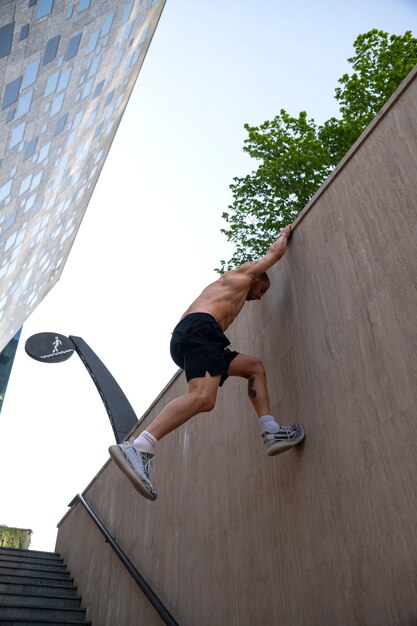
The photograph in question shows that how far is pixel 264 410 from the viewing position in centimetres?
254

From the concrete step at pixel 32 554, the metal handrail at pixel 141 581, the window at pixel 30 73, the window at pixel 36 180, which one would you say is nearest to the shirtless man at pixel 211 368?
the metal handrail at pixel 141 581

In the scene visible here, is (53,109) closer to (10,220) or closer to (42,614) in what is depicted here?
(10,220)

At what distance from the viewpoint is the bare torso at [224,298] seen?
2865mm

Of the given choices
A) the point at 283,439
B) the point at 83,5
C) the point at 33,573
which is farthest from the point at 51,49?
the point at 283,439

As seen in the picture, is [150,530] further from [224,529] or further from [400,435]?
[400,435]

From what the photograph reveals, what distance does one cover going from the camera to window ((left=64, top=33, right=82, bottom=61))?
986 centimetres

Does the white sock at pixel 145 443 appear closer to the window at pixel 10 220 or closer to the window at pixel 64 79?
the window at pixel 64 79

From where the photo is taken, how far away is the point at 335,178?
268cm

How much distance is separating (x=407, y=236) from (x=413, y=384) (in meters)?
0.64

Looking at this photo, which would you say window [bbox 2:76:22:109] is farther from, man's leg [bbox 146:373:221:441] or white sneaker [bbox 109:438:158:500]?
white sneaker [bbox 109:438:158:500]

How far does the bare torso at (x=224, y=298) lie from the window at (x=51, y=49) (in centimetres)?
807

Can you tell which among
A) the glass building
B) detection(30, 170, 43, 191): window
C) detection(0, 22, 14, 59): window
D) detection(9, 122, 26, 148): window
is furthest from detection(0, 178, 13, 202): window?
detection(0, 22, 14, 59): window

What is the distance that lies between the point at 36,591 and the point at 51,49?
356 inches

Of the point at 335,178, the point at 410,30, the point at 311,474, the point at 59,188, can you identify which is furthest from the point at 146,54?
the point at 311,474
